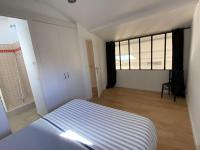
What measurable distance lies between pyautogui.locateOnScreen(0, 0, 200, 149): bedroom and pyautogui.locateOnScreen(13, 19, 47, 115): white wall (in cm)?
2

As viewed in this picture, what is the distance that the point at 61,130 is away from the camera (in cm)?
133

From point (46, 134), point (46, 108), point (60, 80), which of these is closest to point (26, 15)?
point (60, 80)

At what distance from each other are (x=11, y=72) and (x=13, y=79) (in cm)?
19

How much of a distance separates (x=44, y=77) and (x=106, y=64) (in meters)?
2.80

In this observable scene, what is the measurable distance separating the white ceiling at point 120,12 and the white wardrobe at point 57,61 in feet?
1.12

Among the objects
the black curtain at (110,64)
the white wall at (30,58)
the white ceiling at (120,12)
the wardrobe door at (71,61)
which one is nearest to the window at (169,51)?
the white ceiling at (120,12)

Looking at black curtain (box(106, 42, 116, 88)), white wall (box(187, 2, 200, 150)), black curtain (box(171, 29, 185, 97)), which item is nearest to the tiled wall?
black curtain (box(106, 42, 116, 88))

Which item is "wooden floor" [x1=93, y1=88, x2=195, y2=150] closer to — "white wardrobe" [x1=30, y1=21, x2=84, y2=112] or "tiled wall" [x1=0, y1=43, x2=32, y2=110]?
"white wardrobe" [x1=30, y1=21, x2=84, y2=112]

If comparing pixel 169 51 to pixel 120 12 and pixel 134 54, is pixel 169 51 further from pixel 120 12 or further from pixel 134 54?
pixel 120 12

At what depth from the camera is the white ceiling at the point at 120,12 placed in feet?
7.20

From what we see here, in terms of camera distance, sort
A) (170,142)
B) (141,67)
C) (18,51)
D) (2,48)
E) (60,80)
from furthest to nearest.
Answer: (141,67) → (18,51) → (2,48) → (60,80) → (170,142)

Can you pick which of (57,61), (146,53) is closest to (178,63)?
(146,53)

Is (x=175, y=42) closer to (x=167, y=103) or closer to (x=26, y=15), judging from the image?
(x=167, y=103)

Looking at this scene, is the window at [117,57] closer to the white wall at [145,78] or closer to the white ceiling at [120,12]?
the white wall at [145,78]
